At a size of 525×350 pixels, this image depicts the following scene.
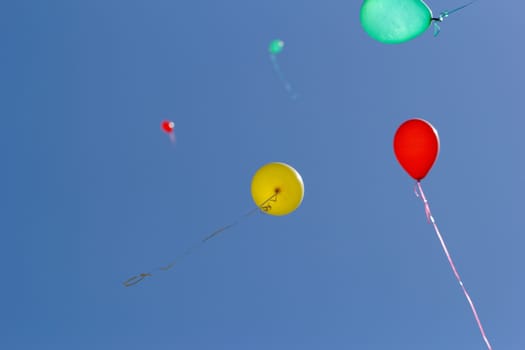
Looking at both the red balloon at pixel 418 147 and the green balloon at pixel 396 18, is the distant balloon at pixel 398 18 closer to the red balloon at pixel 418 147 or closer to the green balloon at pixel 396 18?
the green balloon at pixel 396 18

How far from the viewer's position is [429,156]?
7.89 m

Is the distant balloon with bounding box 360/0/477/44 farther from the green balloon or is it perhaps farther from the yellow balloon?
the yellow balloon

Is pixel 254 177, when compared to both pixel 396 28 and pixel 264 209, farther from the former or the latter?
pixel 396 28

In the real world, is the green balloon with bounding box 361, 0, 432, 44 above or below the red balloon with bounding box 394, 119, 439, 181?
above

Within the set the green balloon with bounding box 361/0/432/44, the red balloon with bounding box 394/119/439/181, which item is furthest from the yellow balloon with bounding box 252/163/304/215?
the green balloon with bounding box 361/0/432/44

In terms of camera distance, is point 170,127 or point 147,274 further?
point 170,127

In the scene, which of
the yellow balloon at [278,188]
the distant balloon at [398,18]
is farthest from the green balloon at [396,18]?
the yellow balloon at [278,188]

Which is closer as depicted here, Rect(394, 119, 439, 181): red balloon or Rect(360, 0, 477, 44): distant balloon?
Rect(360, 0, 477, 44): distant balloon

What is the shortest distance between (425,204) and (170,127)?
16.7 feet

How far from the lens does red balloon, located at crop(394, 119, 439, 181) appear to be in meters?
7.89

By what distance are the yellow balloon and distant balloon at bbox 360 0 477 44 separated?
7.78 ft

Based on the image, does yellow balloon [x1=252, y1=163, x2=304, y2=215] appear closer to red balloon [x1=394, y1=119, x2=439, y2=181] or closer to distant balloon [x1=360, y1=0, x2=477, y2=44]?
red balloon [x1=394, y1=119, x2=439, y2=181]

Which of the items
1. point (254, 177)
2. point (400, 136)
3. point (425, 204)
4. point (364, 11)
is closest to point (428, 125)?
point (400, 136)

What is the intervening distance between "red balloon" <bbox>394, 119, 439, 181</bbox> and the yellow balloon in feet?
5.29
